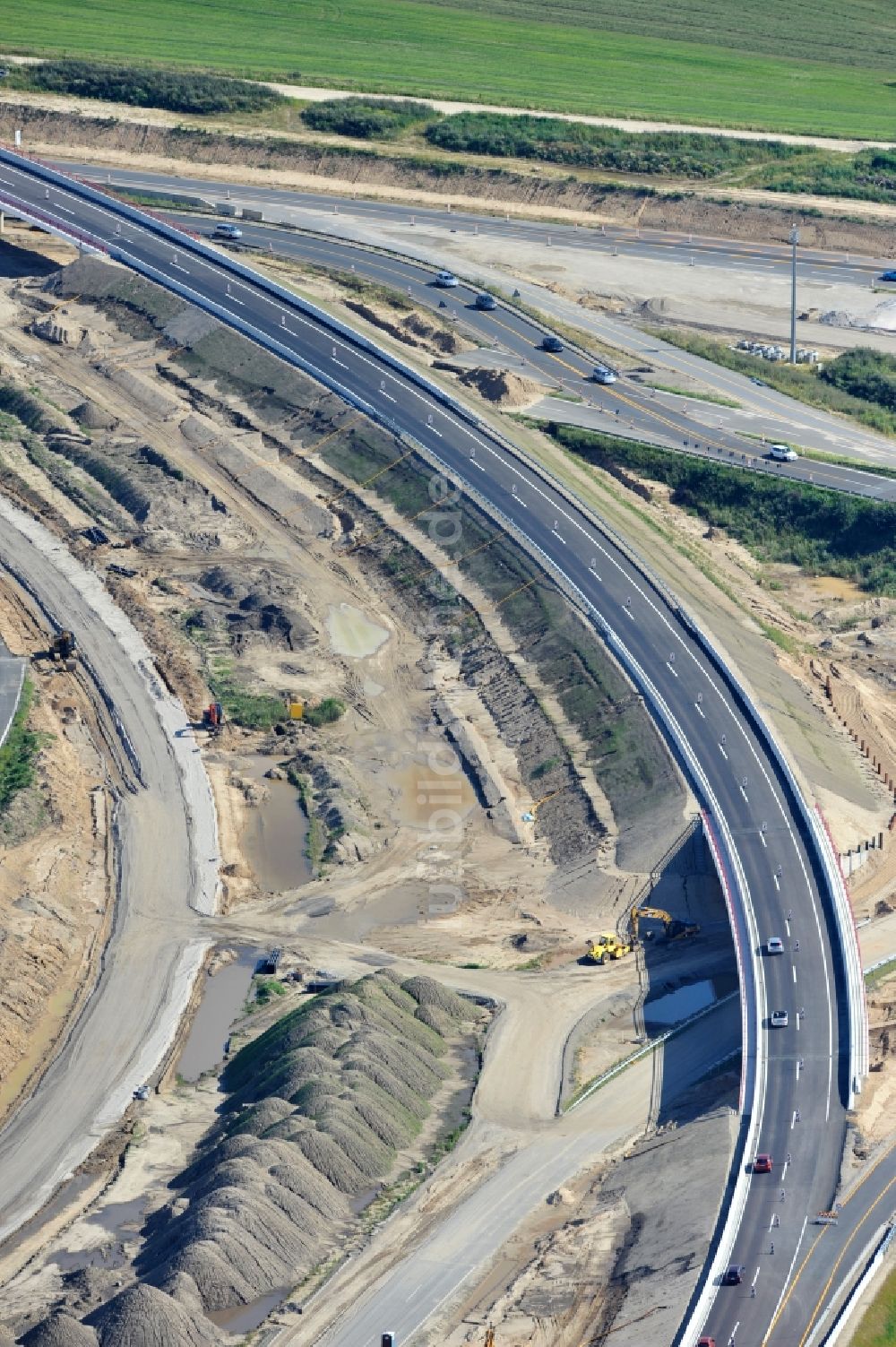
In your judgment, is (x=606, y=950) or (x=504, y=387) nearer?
(x=606, y=950)

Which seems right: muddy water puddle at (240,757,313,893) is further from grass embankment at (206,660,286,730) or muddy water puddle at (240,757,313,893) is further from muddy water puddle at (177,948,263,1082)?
muddy water puddle at (177,948,263,1082)

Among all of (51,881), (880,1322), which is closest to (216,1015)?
(51,881)

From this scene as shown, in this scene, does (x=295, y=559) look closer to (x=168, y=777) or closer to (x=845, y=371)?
(x=168, y=777)

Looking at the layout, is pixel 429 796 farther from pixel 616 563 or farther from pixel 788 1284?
pixel 788 1284

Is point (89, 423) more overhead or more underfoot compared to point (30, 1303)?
more overhead

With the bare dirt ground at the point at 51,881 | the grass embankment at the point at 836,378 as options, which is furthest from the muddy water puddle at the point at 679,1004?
the grass embankment at the point at 836,378

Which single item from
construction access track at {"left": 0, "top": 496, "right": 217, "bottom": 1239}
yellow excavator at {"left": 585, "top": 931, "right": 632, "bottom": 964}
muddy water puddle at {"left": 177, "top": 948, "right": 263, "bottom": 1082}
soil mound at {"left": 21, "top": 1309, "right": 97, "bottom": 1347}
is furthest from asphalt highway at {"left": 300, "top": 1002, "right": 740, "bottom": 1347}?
construction access track at {"left": 0, "top": 496, "right": 217, "bottom": 1239}

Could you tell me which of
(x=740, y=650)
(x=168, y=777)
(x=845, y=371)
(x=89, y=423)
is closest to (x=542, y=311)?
(x=845, y=371)
